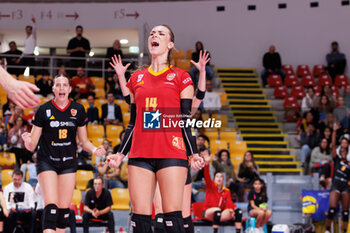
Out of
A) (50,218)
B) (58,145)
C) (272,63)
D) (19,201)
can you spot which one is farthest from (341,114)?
(50,218)

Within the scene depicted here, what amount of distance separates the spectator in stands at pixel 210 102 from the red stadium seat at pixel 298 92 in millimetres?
3587

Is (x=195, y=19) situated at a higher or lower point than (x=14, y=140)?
higher

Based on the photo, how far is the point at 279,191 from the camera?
44.6 feet

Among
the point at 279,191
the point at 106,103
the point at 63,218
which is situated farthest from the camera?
the point at 106,103

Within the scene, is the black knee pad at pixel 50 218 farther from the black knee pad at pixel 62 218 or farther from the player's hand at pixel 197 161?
the player's hand at pixel 197 161

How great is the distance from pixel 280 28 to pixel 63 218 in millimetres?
17014

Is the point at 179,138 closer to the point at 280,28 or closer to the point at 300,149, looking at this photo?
the point at 300,149

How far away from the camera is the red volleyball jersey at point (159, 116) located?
5405 mm

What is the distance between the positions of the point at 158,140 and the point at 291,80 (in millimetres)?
16382

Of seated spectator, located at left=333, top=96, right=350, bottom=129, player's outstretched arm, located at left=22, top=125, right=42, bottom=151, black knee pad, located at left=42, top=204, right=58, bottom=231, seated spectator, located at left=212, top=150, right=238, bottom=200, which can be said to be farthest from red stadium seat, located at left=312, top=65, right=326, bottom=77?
black knee pad, located at left=42, top=204, right=58, bottom=231

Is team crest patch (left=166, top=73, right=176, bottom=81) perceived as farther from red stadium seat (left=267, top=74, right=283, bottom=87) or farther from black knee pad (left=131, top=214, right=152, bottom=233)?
red stadium seat (left=267, top=74, right=283, bottom=87)

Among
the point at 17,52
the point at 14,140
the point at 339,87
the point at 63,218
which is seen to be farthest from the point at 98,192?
the point at 339,87

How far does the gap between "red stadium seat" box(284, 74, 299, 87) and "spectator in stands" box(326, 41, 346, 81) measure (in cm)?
134

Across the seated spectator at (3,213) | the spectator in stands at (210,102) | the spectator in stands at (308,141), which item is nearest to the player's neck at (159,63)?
the seated spectator at (3,213)
